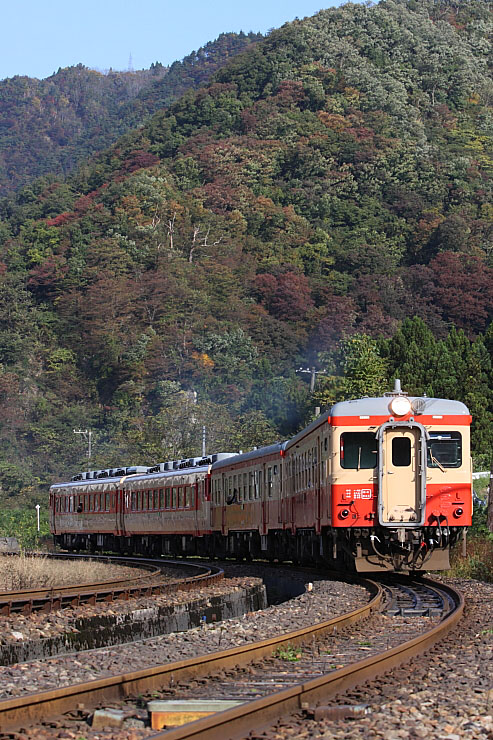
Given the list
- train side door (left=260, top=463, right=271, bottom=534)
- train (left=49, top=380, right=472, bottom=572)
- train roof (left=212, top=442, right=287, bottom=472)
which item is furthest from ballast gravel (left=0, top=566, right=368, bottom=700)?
train side door (left=260, top=463, right=271, bottom=534)

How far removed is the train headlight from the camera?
1706 centimetres

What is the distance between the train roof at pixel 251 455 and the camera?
936 inches

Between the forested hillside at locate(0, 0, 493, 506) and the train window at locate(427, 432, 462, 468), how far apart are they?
35.4 m

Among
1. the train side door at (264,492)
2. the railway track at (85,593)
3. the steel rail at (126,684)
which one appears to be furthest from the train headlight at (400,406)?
the train side door at (264,492)

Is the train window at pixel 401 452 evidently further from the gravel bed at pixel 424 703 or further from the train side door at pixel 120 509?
the train side door at pixel 120 509

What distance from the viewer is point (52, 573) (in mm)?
24156

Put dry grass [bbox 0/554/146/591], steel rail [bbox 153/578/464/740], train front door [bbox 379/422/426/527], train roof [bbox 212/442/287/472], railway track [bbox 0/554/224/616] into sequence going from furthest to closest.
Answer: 1. train roof [bbox 212/442/287/472]
2. dry grass [bbox 0/554/146/591]
3. train front door [bbox 379/422/426/527]
4. railway track [bbox 0/554/224/616]
5. steel rail [bbox 153/578/464/740]

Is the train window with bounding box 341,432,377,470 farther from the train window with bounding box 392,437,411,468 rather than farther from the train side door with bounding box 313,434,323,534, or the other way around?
the train side door with bounding box 313,434,323,534

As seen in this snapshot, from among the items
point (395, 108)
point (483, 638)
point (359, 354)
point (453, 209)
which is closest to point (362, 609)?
point (483, 638)

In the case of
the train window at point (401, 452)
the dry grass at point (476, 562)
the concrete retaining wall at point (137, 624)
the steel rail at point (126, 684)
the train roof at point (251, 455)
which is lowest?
the concrete retaining wall at point (137, 624)

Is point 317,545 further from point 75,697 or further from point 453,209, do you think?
point 453,209

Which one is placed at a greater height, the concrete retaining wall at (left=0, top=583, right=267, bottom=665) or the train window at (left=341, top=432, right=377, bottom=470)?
the train window at (left=341, top=432, right=377, bottom=470)

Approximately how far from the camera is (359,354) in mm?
63750

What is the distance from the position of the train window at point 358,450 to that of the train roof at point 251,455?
19.7 ft
